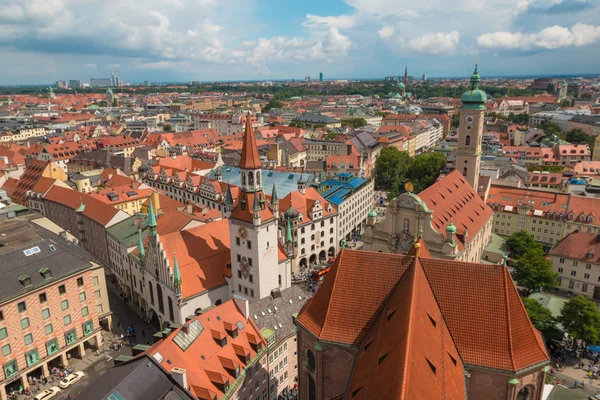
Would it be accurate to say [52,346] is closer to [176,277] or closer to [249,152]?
[176,277]

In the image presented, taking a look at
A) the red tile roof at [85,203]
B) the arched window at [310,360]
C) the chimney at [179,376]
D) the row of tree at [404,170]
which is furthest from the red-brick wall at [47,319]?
the row of tree at [404,170]

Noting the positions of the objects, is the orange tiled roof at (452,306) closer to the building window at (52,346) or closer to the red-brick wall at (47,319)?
the red-brick wall at (47,319)

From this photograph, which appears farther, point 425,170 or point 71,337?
point 425,170

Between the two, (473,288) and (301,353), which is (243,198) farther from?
(473,288)

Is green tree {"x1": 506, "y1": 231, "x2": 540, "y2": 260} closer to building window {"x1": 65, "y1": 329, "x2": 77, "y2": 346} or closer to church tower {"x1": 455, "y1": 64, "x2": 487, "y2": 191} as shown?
church tower {"x1": 455, "y1": 64, "x2": 487, "y2": 191}

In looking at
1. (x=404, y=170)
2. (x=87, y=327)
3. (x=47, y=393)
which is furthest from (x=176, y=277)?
(x=404, y=170)

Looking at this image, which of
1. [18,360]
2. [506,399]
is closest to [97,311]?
[18,360]
